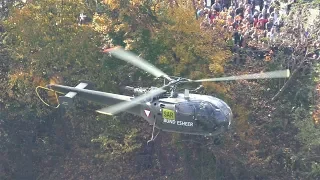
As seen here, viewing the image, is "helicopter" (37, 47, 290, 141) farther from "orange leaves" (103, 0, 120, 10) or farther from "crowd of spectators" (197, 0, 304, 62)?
"crowd of spectators" (197, 0, 304, 62)

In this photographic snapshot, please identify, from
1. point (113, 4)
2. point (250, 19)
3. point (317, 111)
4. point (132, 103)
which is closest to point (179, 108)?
point (132, 103)

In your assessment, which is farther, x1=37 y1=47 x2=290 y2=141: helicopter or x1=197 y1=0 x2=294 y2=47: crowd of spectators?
x1=197 y1=0 x2=294 y2=47: crowd of spectators

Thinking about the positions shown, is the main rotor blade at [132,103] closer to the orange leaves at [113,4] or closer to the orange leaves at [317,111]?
the orange leaves at [113,4]

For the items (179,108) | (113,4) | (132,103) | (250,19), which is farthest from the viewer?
(250,19)

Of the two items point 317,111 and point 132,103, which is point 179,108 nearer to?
point 132,103

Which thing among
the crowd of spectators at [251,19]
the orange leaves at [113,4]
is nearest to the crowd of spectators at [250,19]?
the crowd of spectators at [251,19]

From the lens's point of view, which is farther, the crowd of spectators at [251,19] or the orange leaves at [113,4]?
the crowd of spectators at [251,19]

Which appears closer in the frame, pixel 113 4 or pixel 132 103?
pixel 132 103

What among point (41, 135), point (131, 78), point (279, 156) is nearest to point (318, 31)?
point (279, 156)

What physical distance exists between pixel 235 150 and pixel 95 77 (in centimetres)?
805

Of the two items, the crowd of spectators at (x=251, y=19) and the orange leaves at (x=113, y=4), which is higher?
the orange leaves at (x=113, y=4)

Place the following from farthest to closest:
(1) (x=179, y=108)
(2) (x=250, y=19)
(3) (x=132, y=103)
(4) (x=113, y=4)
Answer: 1. (2) (x=250, y=19)
2. (4) (x=113, y=4)
3. (3) (x=132, y=103)
4. (1) (x=179, y=108)

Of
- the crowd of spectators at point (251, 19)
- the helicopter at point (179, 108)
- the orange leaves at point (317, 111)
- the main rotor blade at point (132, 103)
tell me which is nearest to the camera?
the helicopter at point (179, 108)

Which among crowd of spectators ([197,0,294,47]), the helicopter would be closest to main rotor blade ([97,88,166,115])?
the helicopter
